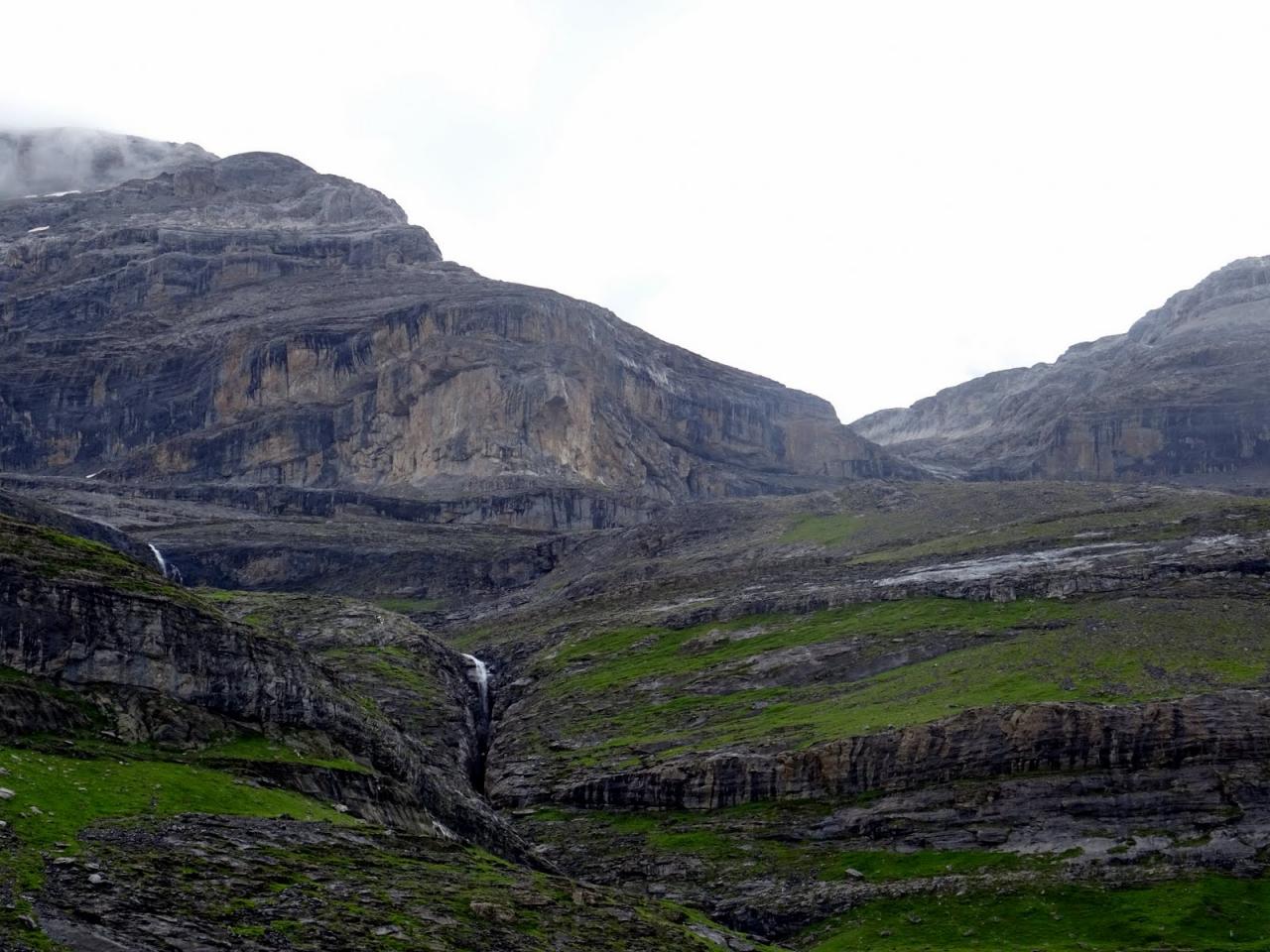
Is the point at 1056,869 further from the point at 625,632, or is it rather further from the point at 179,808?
the point at 625,632

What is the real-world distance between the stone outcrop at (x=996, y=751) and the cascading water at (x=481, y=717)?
20685 millimetres

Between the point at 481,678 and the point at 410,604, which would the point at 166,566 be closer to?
the point at 410,604

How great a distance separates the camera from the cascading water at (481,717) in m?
112

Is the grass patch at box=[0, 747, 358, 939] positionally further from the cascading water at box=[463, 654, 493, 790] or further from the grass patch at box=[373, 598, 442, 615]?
the grass patch at box=[373, 598, 442, 615]

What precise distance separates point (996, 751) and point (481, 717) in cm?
5654

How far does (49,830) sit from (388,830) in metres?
19.8

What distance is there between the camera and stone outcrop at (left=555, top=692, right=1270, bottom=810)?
278 ft

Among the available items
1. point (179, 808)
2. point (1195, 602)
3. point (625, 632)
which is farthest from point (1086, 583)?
point (179, 808)

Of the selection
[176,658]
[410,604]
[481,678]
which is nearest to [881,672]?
[481,678]

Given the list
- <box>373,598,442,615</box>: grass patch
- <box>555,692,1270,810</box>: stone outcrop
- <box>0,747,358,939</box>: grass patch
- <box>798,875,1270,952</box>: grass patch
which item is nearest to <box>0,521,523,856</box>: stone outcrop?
<box>0,747,358,939</box>: grass patch

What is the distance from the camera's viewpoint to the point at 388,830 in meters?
60.9

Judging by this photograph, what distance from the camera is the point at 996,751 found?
289 ft

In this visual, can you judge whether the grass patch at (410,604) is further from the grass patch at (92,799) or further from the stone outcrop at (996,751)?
the grass patch at (92,799)

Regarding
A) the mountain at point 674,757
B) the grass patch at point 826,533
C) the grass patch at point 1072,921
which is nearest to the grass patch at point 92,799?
the mountain at point 674,757
